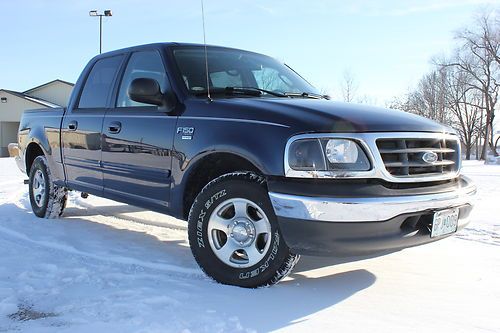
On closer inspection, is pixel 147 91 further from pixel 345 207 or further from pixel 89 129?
pixel 345 207

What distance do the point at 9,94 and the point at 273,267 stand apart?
136ft

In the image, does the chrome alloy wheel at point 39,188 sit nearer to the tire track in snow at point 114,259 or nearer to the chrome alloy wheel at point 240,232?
the tire track in snow at point 114,259

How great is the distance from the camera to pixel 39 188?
620 centimetres

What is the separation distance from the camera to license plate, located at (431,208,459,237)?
3214mm

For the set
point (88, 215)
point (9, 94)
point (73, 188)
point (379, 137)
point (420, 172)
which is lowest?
point (88, 215)

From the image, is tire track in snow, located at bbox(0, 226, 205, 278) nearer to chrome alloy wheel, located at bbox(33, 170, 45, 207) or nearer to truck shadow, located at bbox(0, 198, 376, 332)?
truck shadow, located at bbox(0, 198, 376, 332)

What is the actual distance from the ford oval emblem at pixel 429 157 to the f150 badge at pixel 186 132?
1.65 metres

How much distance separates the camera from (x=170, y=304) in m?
3.01

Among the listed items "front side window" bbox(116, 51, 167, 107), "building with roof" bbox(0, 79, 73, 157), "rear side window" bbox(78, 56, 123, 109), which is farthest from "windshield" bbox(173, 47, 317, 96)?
"building with roof" bbox(0, 79, 73, 157)

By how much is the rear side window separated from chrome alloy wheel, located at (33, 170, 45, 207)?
1266 millimetres

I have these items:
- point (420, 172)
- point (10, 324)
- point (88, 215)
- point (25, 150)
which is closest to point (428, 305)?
point (420, 172)

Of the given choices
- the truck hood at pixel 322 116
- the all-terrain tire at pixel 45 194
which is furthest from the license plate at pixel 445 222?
the all-terrain tire at pixel 45 194

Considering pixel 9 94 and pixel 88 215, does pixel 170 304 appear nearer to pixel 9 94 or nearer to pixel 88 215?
pixel 88 215

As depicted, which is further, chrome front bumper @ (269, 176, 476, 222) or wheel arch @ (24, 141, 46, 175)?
wheel arch @ (24, 141, 46, 175)
